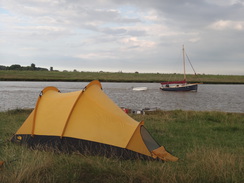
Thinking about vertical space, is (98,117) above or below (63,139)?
above

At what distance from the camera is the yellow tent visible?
24.5ft

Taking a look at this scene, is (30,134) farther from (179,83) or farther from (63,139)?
(179,83)

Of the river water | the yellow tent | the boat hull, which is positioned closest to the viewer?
the yellow tent

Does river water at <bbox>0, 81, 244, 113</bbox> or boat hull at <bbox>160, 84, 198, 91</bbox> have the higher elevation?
boat hull at <bbox>160, 84, 198, 91</bbox>

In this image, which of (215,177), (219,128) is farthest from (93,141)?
(219,128)

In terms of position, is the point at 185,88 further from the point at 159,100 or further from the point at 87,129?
the point at 87,129

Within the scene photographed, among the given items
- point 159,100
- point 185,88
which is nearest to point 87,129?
point 159,100

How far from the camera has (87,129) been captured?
7742 mm

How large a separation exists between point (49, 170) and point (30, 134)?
328 centimetres

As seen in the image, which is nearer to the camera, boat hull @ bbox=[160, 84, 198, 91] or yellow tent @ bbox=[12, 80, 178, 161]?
yellow tent @ bbox=[12, 80, 178, 161]

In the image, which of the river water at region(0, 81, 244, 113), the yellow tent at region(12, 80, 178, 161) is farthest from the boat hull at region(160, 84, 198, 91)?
the yellow tent at region(12, 80, 178, 161)

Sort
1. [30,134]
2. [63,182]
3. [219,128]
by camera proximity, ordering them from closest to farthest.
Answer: [63,182], [30,134], [219,128]

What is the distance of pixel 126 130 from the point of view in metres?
7.65

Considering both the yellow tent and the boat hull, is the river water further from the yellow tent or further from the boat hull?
the yellow tent
